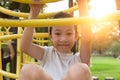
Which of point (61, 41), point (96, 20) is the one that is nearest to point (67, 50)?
point (61, 41)

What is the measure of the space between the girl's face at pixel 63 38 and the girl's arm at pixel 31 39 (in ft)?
0.23

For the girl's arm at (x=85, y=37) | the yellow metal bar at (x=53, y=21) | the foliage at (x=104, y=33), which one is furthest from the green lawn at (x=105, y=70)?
the yellow metal bar at (x=53, y=21)

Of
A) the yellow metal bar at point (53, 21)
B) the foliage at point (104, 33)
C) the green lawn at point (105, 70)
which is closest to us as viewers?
the yellow metal bar at point (53, 21)

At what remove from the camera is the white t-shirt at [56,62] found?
4.26 ft


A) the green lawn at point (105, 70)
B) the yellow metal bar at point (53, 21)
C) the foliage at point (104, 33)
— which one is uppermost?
the yellow metal bar at point (53, 21)

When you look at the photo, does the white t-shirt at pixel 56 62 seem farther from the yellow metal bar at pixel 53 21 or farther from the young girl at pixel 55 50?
the yellow metal bar at pixel 53 21

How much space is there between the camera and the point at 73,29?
1375 mm

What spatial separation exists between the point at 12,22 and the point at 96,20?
0.22 meters

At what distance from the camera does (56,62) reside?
1326mm

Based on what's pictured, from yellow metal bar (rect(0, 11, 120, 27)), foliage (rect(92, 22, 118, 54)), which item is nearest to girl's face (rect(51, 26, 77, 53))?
foliage (rect(92, 22, 118, 54))

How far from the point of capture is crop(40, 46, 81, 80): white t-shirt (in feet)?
4.26

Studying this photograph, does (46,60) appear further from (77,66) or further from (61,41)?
(77,66)

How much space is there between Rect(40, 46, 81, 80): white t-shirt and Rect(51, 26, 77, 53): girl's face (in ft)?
0.09

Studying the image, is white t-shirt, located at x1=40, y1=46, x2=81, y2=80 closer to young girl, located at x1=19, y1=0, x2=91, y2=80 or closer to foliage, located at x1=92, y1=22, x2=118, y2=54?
young girl, located at x1=19, y1=0, x2=91, y2=80
